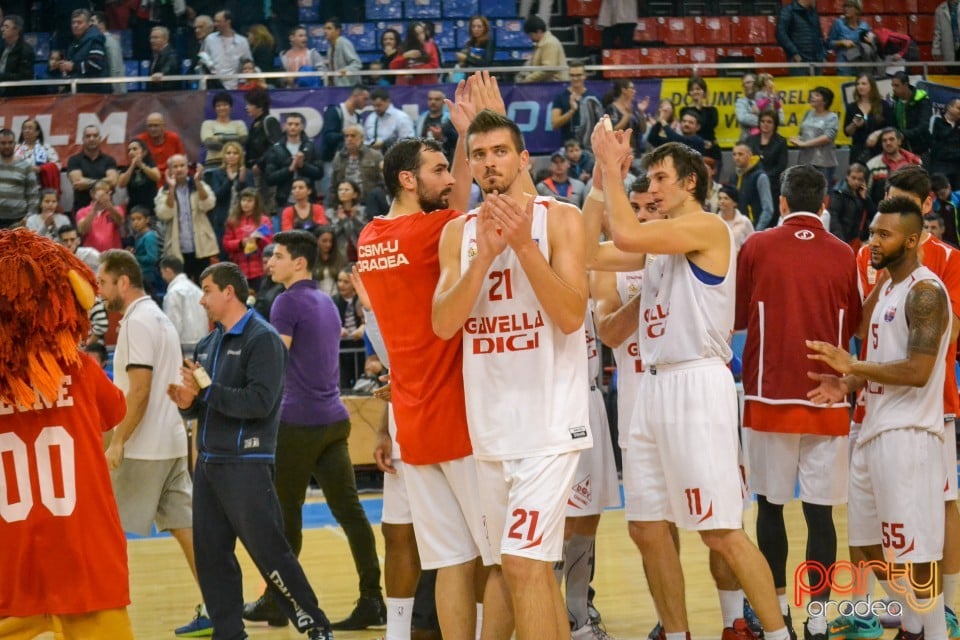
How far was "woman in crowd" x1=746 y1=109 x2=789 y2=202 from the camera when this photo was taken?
16.5 metres

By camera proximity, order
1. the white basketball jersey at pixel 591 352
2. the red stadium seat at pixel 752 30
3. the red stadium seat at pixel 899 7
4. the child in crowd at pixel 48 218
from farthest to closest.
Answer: the red stadium seat at pixel 899 7 < the red stadium seat at pixel 752 30 < the child in crowd at pixel 48 218 < the white basketball jersey at pixel 591 352

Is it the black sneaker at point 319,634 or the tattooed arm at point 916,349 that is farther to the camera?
the black sneaker at point 319,634

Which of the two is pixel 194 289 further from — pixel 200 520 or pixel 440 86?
pixel 200 520

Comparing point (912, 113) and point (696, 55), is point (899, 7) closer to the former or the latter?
point (696, 55)

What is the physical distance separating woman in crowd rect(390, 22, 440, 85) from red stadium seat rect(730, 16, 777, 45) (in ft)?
18.3

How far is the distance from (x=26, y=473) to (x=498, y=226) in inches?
79.5

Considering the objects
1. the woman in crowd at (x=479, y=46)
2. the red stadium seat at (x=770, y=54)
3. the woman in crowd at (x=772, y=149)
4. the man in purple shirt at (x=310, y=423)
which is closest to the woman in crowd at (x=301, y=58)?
the woman in crowd at (x=479, y=46)

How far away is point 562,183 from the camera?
15.7 m

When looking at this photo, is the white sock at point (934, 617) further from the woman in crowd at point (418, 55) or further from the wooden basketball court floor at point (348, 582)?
the woman in crowd at point (418, 55)

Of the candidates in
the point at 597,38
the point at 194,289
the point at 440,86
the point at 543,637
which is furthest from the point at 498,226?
the point at 597,38

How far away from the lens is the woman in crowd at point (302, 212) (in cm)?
1507

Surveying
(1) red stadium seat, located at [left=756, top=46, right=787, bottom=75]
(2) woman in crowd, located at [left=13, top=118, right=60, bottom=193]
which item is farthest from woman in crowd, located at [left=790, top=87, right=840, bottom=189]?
(2) woman in crowd, located at [left=13, top=118, right=60, bottom=193]

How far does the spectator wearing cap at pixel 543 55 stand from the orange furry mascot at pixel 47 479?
13190 millimetres

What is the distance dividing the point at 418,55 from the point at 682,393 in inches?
495
